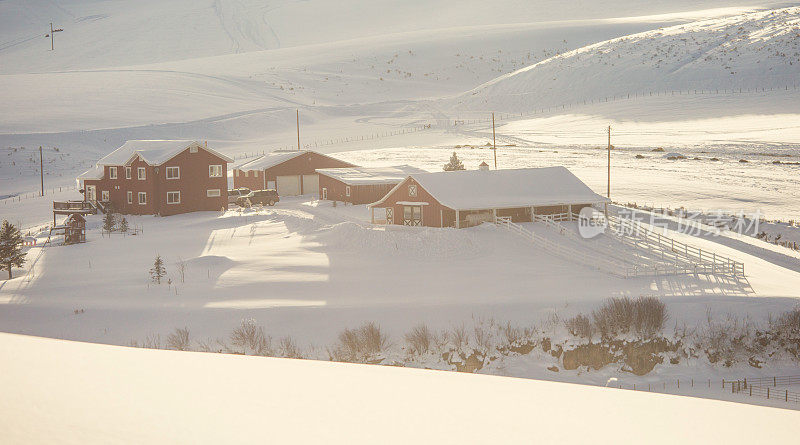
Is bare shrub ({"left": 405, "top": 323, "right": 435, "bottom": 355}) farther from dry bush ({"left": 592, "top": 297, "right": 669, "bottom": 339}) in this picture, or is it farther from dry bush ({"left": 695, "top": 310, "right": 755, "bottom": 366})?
dry bush ({"left": 695, "top": 310, "right": 755, "bottom": 366})

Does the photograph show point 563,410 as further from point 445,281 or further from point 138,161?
point 138,161

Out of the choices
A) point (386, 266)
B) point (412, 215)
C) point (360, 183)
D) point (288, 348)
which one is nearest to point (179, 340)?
point (288, 348)

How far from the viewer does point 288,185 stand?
62.8 meters

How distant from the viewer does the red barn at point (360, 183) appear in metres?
52.2

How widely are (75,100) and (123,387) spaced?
127337 millimetres

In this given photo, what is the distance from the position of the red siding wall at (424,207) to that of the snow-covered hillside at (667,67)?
85.2 m

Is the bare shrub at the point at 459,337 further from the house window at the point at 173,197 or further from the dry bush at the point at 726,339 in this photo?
the house window at the point at 173,197

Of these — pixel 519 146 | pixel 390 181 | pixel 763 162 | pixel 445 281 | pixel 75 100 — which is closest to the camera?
pixel 445 281

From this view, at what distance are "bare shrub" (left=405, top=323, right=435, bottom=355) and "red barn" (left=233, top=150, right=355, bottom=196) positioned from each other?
3980 cm

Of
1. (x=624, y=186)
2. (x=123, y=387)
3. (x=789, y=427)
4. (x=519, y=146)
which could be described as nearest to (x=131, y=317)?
(x=123, y=387)

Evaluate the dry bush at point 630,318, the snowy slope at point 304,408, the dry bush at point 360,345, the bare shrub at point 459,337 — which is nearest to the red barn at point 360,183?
the dry bush at point 630,318

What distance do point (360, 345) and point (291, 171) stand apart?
4170 cm

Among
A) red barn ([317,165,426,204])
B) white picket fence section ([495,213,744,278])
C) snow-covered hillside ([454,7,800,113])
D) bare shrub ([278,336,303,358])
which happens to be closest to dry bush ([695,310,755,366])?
white picket fence section ([495,213,744,278])

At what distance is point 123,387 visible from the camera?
5066 mm
